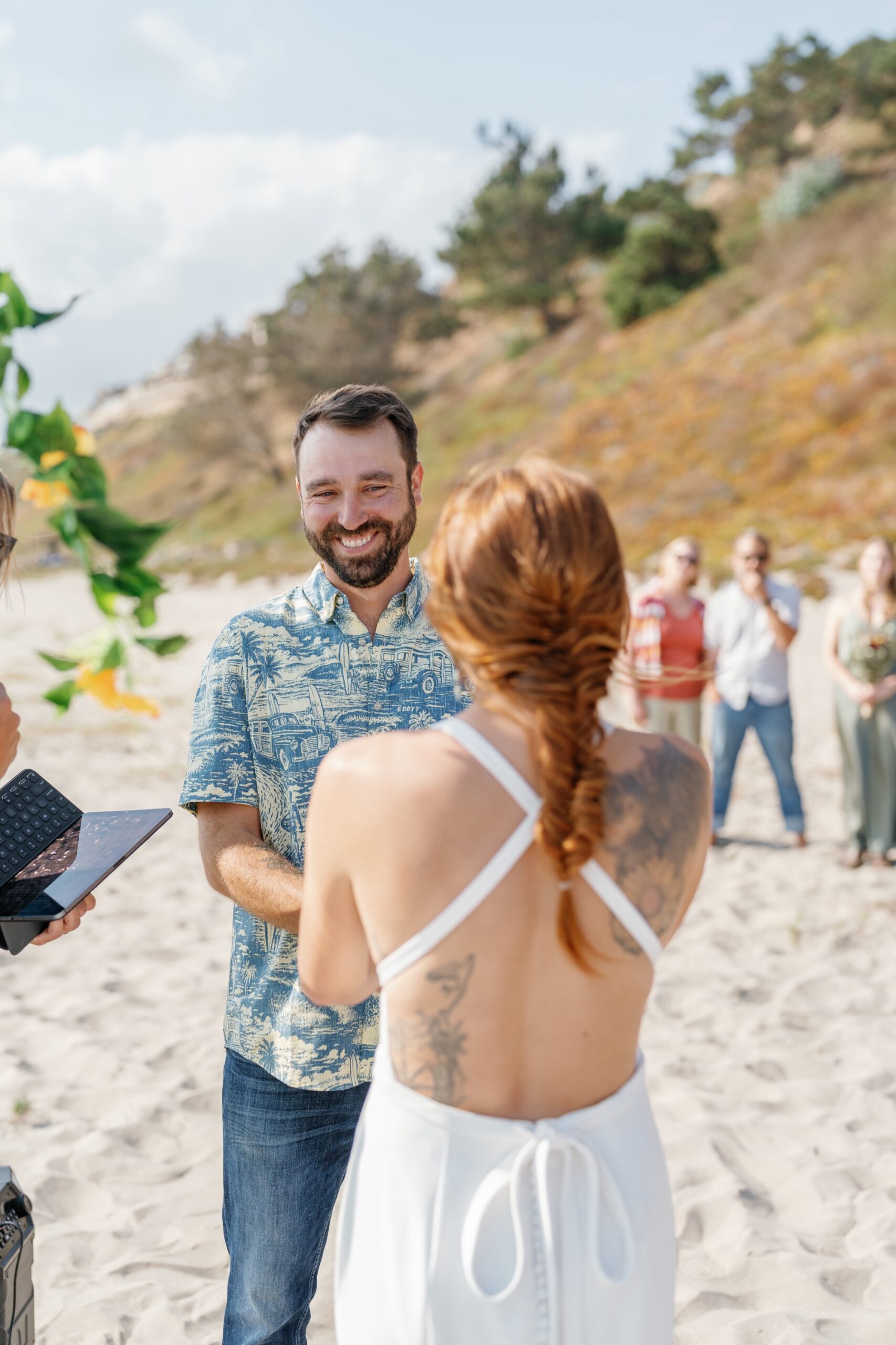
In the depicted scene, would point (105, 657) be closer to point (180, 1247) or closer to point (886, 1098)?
point (180, 1247)

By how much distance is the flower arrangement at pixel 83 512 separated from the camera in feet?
1.93

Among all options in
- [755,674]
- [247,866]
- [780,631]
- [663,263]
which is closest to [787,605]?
[780,631]

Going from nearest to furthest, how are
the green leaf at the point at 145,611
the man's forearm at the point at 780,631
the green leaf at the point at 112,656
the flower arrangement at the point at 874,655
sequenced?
the green leaf at the point at 145,611
the green leaf at the point at 112,656
the flower arrangement at the point at 874,655
the man's forearm at the point at 780,631

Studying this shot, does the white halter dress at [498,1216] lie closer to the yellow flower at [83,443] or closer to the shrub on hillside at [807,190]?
the yellow flower at [83,443]

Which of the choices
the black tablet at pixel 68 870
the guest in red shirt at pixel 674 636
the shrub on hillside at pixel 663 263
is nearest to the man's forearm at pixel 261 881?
the black tablet at pixel 68 870

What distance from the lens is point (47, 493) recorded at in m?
0.65

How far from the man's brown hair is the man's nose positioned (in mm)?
133

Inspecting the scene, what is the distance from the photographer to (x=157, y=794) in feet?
26.7

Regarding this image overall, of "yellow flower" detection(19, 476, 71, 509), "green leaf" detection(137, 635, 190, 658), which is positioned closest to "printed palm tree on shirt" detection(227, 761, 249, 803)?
"yellow flower" detection(19, 476, 71, 509)

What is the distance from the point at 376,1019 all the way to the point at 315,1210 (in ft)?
1.16

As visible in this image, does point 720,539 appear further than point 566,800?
Yes

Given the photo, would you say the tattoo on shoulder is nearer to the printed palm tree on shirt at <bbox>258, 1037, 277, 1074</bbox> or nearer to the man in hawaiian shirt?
the man in hawaiian shirt

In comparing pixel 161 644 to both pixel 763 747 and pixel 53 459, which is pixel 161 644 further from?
pixel 763 747

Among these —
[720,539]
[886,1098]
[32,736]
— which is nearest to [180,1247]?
[886,1098]
